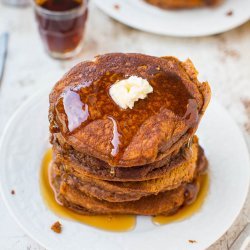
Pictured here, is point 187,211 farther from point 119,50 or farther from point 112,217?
point 119,50

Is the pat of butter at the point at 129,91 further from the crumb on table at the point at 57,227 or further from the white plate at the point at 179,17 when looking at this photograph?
the white plate at the point at 179,17

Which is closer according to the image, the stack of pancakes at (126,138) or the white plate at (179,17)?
the stack of pancakes at (126,138)

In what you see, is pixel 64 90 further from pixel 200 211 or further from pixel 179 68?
pixel 200 211

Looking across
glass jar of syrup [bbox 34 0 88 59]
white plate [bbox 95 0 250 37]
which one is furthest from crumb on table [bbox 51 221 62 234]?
white plate [bbox 95 0 250 37]

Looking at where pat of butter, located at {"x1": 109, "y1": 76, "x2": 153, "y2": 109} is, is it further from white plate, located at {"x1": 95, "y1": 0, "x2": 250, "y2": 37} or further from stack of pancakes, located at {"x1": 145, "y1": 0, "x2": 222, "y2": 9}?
stack of pancakes, located at {"x1": 145, "y1": 0, "x2": 222, "y2": 9}

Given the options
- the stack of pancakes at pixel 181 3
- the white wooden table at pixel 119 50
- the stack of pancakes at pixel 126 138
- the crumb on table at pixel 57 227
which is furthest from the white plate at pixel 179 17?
the crumb on table at pixel 57 227

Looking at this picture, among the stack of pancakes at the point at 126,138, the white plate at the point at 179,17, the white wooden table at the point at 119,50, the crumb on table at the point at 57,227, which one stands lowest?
the white wooden table at the point at 119,50

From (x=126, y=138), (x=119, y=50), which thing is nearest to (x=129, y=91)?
(x=126, y=138)
